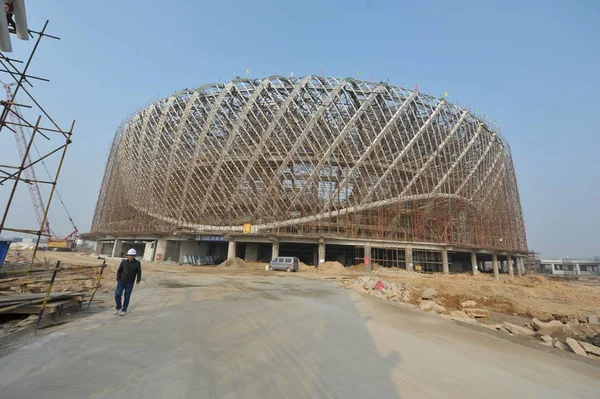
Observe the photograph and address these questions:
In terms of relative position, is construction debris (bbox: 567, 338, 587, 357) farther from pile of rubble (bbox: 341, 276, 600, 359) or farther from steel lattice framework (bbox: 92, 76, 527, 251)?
steel lattice framework (bbox: 92, 76, 527, 251)

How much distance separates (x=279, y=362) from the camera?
3.65m

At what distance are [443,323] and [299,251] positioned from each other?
3129 centimetres

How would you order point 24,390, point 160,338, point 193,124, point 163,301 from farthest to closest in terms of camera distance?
point 193,124, point 163,301, point 160,338, point 24,390

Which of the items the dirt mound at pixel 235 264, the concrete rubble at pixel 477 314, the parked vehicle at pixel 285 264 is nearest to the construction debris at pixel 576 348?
the concrete rubble at pixel 477 314

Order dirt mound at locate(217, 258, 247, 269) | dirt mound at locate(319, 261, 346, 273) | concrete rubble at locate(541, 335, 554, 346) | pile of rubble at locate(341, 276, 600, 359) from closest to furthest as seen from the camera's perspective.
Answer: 1. pile of rubble at locate(341, 276, 600, 359)
2. concrete rubble at locate(541, 335, 554, 346)
3. dirt mound at locate(319, 261, 346, 273)
4. dirt mound at locate(217, 258, 247, 269)

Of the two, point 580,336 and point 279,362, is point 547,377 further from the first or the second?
point 580,336

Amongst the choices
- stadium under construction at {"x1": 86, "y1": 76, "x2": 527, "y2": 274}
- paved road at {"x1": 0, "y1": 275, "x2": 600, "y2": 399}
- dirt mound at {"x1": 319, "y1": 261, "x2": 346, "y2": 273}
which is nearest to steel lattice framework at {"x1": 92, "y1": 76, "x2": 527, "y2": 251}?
stadium under construction at {"x1": 86, "y1": 76, "x2": 527, "y2": 274}

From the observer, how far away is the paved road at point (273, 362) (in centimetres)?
283

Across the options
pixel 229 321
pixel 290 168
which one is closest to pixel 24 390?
pixel 229 321

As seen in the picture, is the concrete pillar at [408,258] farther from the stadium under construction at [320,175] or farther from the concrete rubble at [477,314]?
the concrete rubble at [477,314]

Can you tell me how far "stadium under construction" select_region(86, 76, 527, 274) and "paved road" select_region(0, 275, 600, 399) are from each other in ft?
78.4

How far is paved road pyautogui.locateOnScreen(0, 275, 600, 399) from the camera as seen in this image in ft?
9.29

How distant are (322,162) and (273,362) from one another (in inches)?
1169

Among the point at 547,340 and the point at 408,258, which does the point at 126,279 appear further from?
the point at 408,258
